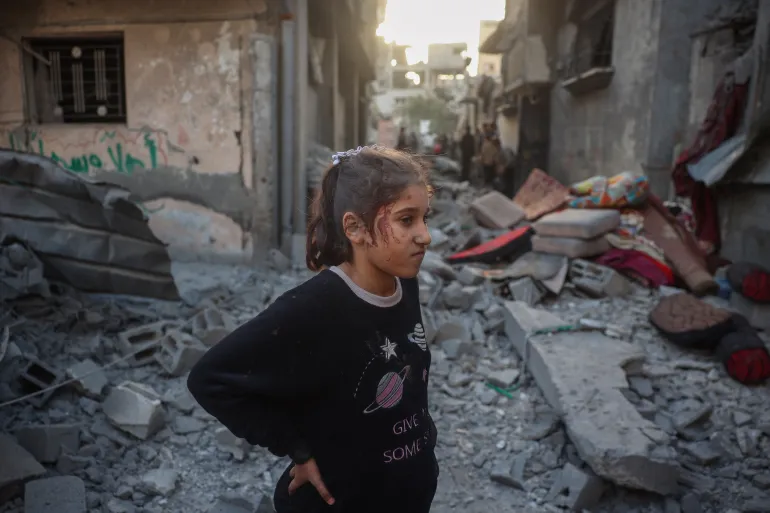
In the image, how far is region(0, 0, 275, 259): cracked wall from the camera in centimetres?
607

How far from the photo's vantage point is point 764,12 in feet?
15.8

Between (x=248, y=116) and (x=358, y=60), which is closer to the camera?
(x=248, y=116)

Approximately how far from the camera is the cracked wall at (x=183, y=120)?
19.9 feet

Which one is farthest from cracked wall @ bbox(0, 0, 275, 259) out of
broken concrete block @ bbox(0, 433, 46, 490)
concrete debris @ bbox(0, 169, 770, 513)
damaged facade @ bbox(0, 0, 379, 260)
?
broken concrete block @ bbox(0, 433, 46, 490)

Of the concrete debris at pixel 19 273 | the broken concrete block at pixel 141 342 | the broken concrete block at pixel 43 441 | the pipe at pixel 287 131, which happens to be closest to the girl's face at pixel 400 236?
the broken concrete block at pixel 43 441

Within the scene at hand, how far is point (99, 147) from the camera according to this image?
634cm

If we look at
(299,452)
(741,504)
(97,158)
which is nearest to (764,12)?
(741,504)

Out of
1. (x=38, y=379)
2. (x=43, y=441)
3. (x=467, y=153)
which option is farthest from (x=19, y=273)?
(x=467, y=153)

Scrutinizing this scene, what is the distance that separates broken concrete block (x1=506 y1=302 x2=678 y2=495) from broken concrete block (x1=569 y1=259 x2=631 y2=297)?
126cm

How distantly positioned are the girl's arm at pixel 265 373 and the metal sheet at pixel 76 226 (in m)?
3.24

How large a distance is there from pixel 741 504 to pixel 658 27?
22.8ft

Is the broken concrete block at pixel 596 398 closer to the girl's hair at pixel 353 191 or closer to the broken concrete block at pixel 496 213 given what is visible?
the girl's hair at pixel 353 191

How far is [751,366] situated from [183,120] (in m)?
5.56

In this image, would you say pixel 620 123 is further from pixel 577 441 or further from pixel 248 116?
pixel 577 441
